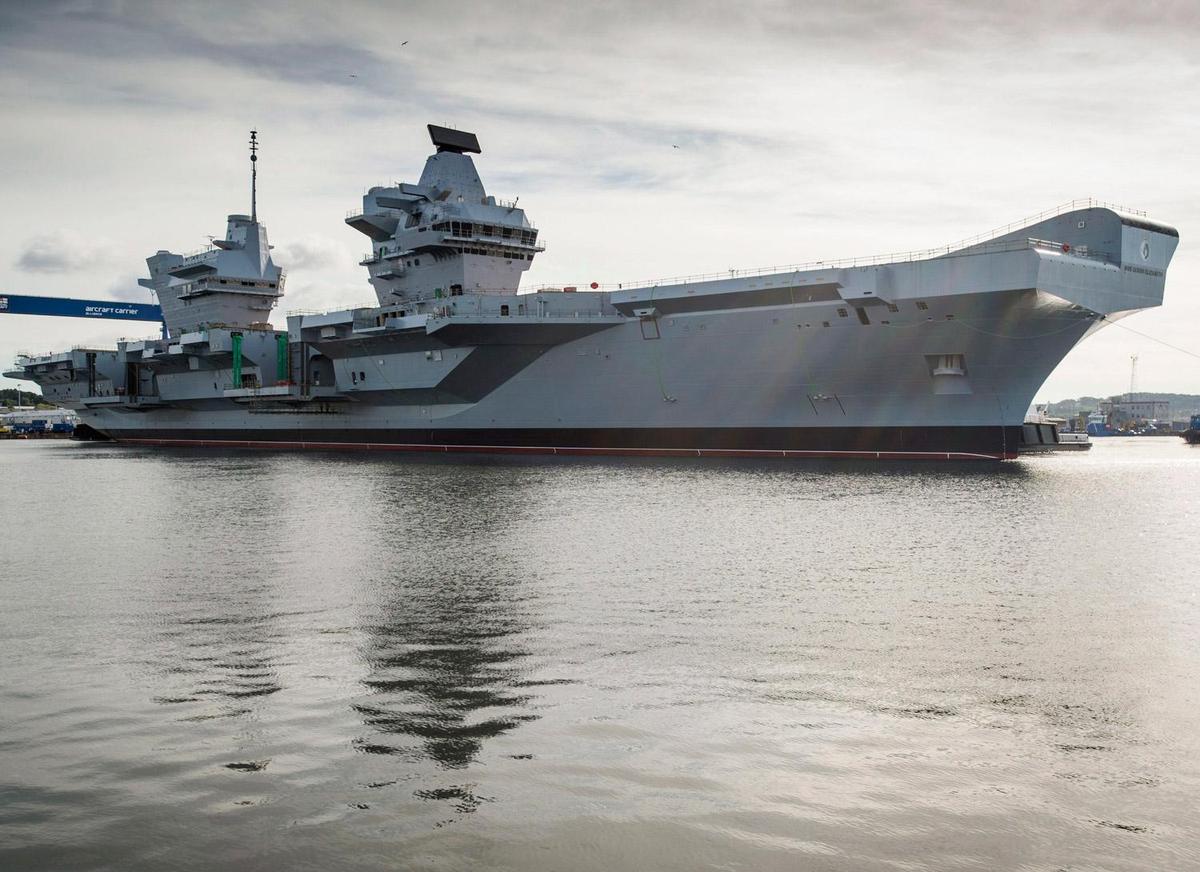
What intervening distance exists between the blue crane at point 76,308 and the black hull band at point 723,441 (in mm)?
43064

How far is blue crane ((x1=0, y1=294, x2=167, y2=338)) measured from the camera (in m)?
74.1

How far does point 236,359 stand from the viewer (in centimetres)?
4553

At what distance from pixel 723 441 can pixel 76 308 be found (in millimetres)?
68448

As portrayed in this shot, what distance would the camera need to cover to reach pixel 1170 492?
80.3ft

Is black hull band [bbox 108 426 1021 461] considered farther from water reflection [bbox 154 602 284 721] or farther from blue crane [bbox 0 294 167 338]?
blue crane [bbox 0 294 167 338]

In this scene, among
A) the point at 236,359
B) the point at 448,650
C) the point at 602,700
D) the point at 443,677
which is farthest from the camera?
the point at 236,359

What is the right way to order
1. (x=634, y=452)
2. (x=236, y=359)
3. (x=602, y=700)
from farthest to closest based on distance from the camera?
(x=236, y=359) < (x=634, y=452) < (x=602, y=700)

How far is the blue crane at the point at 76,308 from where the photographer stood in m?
74.1

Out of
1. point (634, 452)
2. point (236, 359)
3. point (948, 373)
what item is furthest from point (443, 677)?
point (236, 359)

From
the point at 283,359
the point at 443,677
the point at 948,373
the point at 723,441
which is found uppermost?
the point at 283,359

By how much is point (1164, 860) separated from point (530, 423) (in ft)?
105

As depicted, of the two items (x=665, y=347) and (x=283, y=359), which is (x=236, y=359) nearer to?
(x=283, y=359)

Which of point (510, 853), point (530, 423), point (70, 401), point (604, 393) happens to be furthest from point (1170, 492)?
point (70, 401)

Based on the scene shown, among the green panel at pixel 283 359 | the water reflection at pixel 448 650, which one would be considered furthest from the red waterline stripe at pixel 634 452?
the water reflection at pixel 448 650
